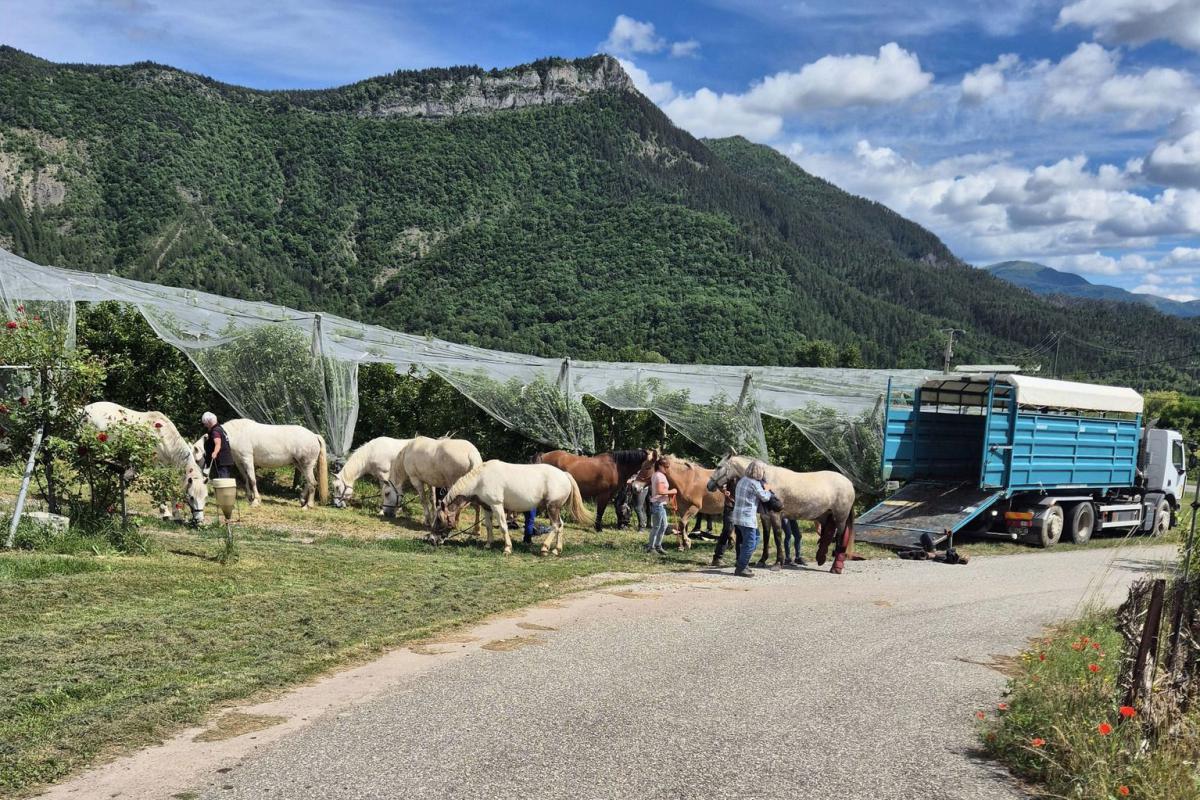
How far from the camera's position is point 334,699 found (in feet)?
21.3

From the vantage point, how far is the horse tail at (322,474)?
1638 centimetres

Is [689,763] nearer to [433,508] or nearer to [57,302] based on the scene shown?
[433,508]

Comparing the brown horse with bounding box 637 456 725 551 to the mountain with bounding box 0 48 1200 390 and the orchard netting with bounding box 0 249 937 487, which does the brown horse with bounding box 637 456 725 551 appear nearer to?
the orchard netting with bounding box 0 249 937 487

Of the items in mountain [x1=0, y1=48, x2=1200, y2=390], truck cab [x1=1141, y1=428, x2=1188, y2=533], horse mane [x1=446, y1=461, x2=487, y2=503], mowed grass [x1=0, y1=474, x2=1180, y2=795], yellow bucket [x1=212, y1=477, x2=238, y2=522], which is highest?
mountain [x1=0, y1=48, x2=1200, y2=390]

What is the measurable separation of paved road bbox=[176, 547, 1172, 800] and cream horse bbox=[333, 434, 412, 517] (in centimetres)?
695

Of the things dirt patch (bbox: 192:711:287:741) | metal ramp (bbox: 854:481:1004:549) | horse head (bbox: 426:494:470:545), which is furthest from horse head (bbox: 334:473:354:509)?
dirt patch (bbox: 192:711:287:741)

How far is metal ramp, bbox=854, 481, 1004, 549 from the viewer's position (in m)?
16.4

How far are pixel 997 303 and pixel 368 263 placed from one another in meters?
83.2

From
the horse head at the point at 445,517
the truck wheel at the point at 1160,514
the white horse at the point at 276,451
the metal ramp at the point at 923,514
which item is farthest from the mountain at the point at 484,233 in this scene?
the horse head at the point at 445,517

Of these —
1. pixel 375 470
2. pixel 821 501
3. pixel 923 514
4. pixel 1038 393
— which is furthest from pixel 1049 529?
pixel 375 470

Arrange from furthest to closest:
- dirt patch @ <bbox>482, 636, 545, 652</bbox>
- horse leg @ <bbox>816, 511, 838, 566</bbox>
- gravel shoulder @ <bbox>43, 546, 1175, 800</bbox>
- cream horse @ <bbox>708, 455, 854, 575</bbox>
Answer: horse leg @ <bbox>816, 511, 838, 566</bbox> < cream horse @ <bbox>708, 455, 854, 575</bbox> < dirt patch @ <bbox>482, 636, 545, 652</bbox> < gravel shoulder @ <bbox>43, 546, 1175, 800</bbox>

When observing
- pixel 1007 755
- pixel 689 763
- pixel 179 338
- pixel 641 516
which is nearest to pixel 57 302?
pixel 179 338

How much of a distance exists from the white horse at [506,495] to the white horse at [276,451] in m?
3.61

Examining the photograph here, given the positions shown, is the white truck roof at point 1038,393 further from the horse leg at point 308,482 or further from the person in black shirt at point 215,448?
the person in black shirt at point 215,448
